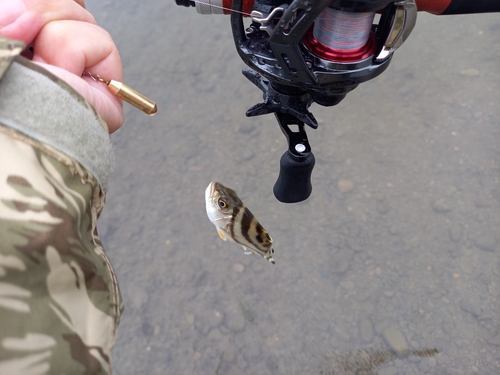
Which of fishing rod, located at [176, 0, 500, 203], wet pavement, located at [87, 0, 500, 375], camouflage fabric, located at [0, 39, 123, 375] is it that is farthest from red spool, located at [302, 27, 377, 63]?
wet pavement, located at [87, 0, 500, 375]

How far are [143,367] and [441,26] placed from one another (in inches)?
86.7

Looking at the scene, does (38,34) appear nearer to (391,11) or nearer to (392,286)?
(391,11)

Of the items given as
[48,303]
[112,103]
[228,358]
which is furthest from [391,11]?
[228,358]

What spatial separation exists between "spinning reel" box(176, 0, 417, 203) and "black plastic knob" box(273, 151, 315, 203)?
13 centimetres

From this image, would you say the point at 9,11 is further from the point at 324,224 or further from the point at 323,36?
the point at 324,224

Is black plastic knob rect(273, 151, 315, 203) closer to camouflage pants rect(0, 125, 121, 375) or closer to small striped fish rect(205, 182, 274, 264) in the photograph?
small striped fish rect(205, 182, 274, 264)

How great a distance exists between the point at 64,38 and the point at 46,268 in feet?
1.18

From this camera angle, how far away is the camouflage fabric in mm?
452

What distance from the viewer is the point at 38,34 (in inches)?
25.4

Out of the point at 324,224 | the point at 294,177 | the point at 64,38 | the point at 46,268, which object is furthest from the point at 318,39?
the point at 324,224

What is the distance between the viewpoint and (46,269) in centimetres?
48

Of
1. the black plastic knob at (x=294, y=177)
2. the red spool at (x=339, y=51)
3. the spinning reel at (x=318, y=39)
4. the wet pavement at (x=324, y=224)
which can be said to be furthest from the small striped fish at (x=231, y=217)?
the wet pavement at (x=324, y=224)

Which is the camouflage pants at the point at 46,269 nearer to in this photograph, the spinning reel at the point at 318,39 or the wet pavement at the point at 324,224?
the spinning reel at the point at 318,39

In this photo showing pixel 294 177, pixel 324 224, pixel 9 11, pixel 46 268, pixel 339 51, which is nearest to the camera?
pixel 46 268
